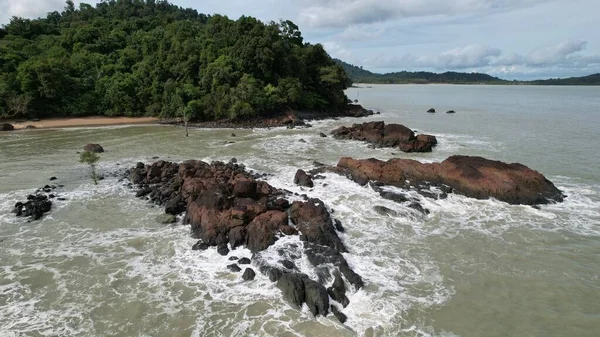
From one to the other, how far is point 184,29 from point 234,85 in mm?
19232

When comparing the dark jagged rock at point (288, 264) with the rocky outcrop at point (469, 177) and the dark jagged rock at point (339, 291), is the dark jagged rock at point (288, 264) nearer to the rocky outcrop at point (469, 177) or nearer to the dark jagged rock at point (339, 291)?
the dark jagged rock at point (339, 291)

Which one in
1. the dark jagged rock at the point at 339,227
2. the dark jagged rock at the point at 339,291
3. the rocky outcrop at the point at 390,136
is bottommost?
the dark jagged rock at the point at 339,291

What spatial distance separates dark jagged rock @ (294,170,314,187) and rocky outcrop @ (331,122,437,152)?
12.9m

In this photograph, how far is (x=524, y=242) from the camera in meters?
14.4

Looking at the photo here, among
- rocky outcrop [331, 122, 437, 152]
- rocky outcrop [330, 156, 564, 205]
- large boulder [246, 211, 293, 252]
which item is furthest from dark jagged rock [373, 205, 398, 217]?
rocky outcrop [331, 122, 437, 152]

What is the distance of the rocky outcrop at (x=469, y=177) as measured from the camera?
733 inches

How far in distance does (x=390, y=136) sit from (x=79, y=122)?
130ft

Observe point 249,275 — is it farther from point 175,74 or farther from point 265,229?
point 175,74

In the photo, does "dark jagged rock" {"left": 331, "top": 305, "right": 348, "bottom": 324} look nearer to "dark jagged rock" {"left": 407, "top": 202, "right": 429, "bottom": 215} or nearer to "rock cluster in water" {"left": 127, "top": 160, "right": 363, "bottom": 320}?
"rock cluster in water" {"left": 127, "top": 160, "right": 363, "bottom": 320}

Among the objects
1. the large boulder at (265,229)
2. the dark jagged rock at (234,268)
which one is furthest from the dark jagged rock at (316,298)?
the large boulder at (265,229)

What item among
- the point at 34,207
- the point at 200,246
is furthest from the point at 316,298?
the point at 34,207

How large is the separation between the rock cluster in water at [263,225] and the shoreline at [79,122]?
31.3 metres

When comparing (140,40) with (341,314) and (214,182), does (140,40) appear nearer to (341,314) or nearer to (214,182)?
(214,182)

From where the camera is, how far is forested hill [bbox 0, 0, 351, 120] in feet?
151
